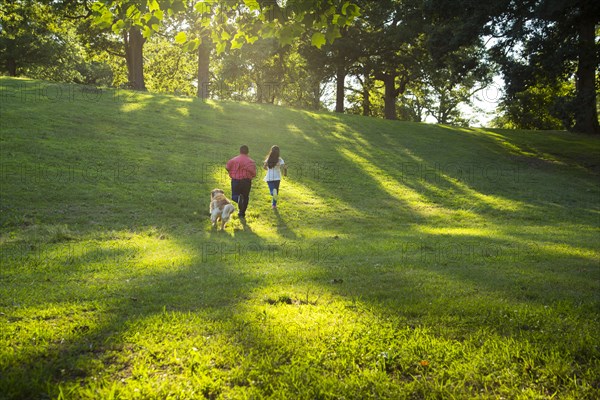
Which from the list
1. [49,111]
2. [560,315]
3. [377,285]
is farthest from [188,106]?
[560,315]

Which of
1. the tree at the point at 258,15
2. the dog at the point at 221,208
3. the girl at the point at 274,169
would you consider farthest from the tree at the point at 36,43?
the tree at the point at 258,15

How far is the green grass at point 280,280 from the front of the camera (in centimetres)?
401

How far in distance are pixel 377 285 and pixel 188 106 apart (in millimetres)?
29970

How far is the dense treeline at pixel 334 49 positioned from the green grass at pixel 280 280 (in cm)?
417

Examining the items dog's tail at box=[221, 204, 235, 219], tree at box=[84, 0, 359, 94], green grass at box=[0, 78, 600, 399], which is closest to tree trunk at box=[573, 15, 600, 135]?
green grass at box=[0, 78, 600, 399]

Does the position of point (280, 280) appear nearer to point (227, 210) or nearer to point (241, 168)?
point (227, 210)

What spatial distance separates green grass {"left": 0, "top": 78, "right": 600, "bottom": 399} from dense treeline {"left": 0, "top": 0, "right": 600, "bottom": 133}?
4173 mm

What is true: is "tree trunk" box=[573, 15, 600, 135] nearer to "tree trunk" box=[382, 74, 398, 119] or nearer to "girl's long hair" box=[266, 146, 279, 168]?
"girl's long hair" box=[266, 146, 279, 168]

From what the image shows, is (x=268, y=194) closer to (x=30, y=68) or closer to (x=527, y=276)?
(x=527, y=276)

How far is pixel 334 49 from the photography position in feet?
147

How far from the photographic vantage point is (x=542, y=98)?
5528 centimetres

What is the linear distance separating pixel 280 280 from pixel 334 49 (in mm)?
41493

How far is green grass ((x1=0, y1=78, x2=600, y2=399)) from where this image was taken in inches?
158

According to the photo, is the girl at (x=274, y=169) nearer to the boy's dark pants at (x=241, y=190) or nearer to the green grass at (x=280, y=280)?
the green grass at (x=280, y=280)
